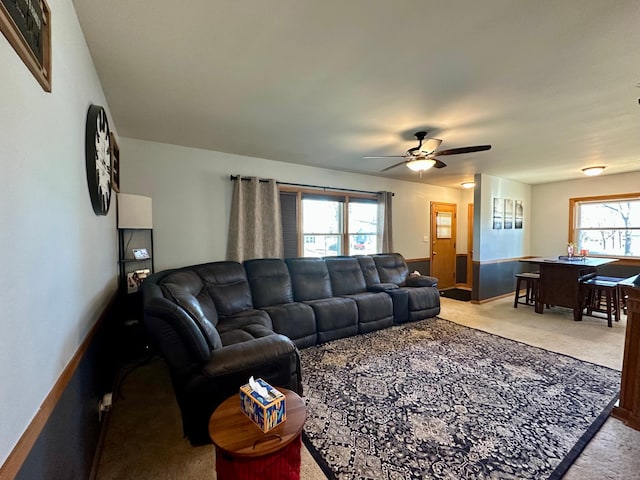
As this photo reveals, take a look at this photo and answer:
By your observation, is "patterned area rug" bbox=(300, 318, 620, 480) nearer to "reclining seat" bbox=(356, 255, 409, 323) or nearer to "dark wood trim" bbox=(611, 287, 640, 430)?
"dark wood trim" bbox=(611, 287, 640, 430)

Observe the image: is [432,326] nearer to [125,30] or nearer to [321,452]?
[321,452]

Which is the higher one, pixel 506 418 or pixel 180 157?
pixel 180 157

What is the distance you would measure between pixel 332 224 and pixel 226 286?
2.31m

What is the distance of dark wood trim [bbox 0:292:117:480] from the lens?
0.72m

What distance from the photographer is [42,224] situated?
104 centimetres

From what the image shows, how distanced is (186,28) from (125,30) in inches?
13.9

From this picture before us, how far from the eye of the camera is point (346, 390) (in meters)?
2.47

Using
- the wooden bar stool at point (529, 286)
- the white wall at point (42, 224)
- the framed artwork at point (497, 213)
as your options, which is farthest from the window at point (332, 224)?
the white wall at point (42, 224)

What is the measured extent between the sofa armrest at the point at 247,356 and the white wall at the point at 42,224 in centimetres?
73

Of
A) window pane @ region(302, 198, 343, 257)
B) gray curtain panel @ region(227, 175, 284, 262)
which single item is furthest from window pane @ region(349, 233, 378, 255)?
gray curtain panel @ region(227, 175, 284, 262)

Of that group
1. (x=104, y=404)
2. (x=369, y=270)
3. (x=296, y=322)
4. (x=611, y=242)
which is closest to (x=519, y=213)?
(x=611, y=242)

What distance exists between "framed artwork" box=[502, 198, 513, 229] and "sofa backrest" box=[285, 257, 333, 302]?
436 centimetres

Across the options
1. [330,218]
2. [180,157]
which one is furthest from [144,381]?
[330,218]

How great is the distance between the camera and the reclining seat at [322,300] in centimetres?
356
